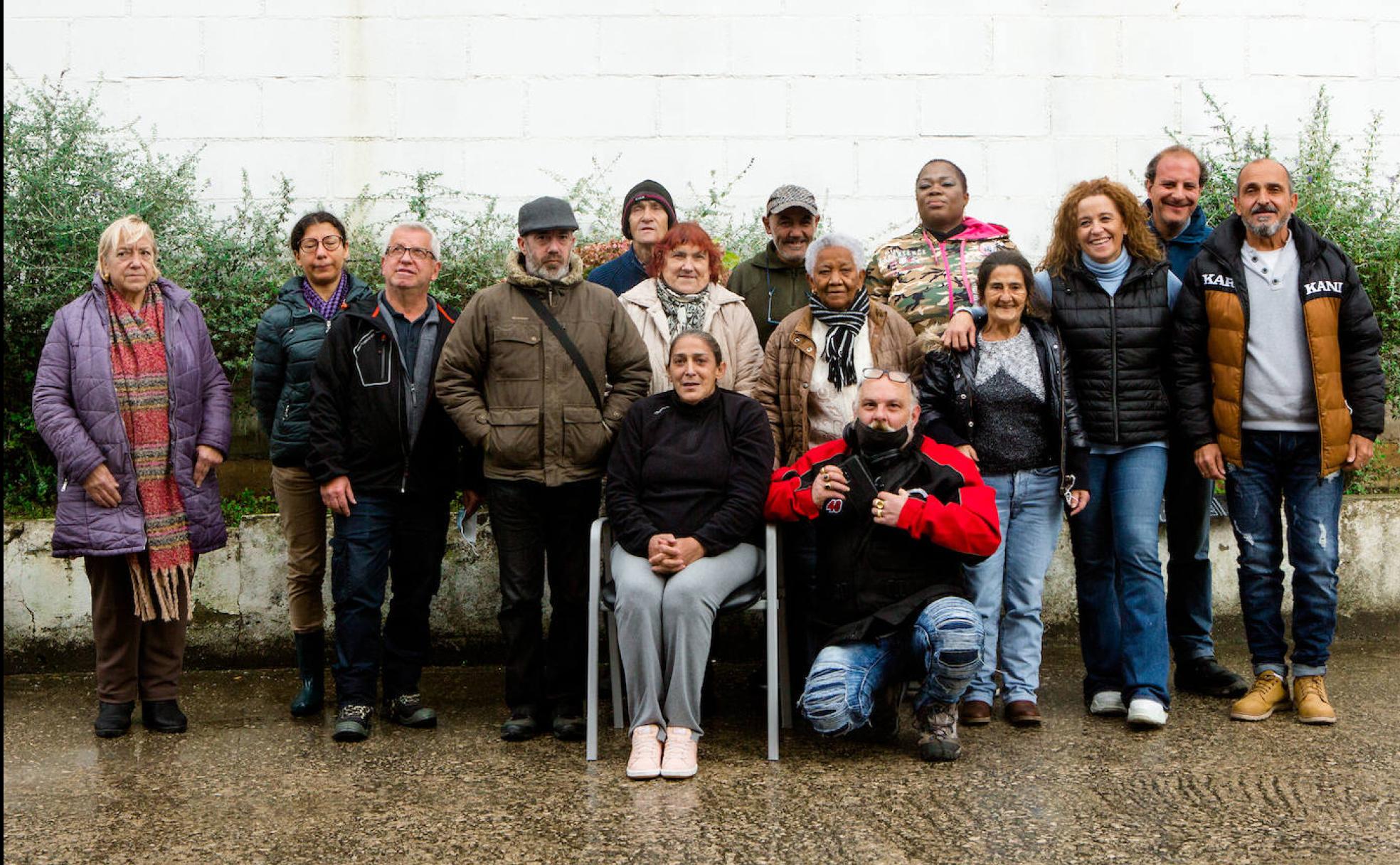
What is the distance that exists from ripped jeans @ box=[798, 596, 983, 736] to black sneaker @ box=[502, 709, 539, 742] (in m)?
0.97

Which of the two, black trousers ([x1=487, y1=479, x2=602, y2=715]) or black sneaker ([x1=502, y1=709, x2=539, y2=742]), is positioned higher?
black trousers ([x1=487, y1=479, x2=602, y2=715])

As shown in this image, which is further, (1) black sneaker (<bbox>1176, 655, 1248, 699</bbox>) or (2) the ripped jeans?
(1) black sneaker (<bbox>1176, 655, 1248, 699</bbox>)

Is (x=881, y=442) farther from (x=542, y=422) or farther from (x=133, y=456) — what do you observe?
(x=133, y=456)

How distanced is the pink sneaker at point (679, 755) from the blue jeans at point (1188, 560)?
1947 millimetres

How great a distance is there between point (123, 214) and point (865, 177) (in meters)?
3.52

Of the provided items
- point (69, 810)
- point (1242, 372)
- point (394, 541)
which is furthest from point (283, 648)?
point (1242, 372)

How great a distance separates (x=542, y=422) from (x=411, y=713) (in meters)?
1.17

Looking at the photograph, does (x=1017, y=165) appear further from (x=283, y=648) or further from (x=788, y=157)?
(x=283, y=648)

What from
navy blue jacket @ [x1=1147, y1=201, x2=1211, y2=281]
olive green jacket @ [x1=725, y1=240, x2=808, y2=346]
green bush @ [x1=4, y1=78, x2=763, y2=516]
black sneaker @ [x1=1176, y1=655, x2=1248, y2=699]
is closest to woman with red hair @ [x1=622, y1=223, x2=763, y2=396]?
olive green jacket @ [x1=725, y1=240, x2=808, y2=346]

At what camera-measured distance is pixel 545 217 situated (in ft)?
17.1

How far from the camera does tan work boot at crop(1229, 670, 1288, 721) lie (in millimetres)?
5152

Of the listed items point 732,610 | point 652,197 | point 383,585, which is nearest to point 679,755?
point 732,610

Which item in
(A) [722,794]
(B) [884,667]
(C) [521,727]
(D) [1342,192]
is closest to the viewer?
(A) [722,794]

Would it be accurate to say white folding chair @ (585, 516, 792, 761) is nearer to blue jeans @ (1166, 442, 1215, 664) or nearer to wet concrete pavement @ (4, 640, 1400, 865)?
wet concrete pavement @ (4, 640, 1400, 865)
